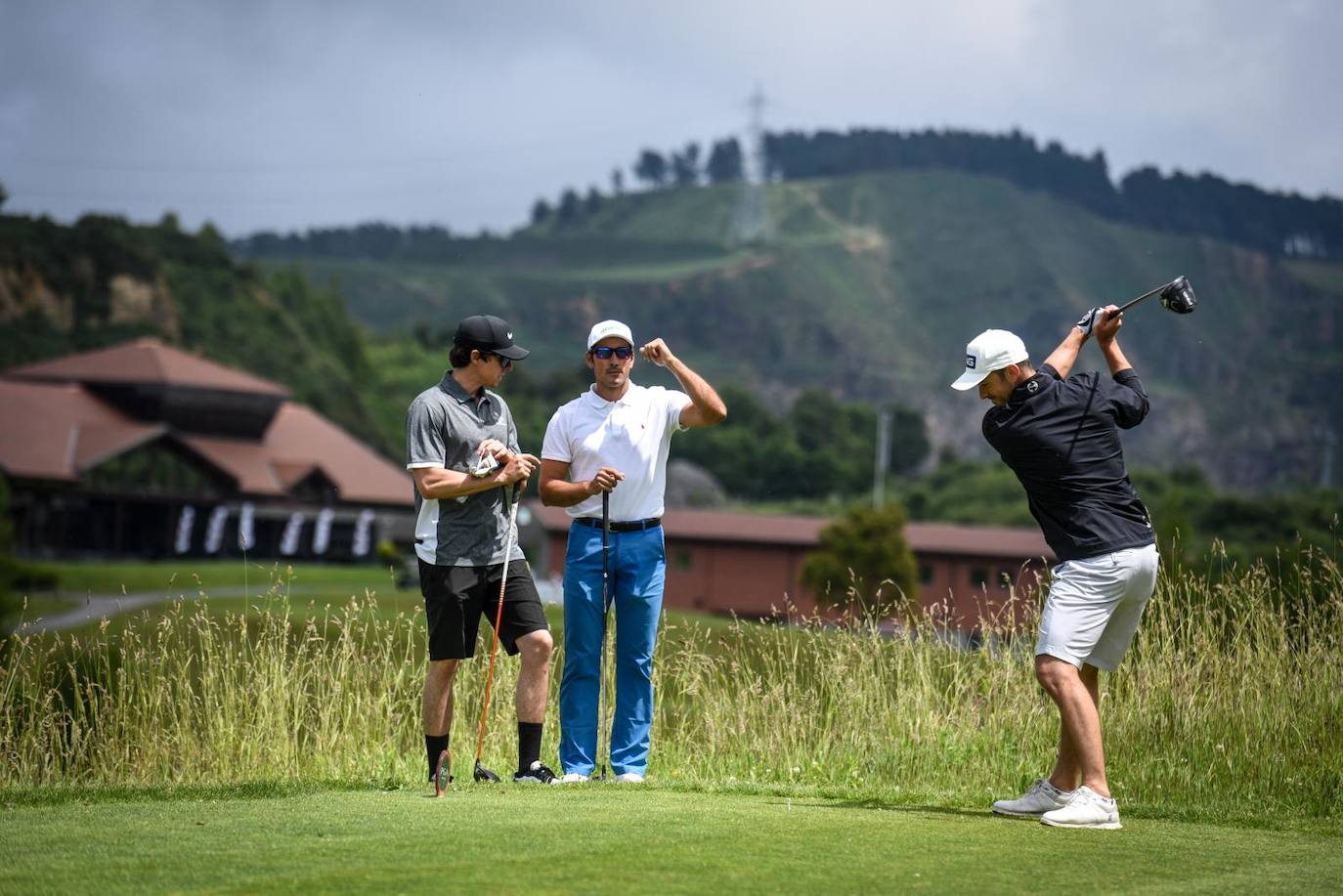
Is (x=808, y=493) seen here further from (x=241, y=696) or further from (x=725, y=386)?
(x=241, y=696)

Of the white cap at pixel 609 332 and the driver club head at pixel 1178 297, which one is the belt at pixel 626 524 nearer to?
the white cap at pixel 609 332

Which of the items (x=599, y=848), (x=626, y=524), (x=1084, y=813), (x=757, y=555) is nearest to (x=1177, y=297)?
(x=1084, y=813)

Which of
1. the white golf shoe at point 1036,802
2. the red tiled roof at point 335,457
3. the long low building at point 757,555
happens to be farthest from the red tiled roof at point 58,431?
the white golf shoe at point 1036,802

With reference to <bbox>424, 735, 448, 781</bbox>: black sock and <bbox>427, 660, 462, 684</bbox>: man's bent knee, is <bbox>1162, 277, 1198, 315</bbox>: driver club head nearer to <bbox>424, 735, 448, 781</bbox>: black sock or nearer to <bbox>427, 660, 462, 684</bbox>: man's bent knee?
<bbox>427, 660, 462, 684</bbox>: man's bent knee

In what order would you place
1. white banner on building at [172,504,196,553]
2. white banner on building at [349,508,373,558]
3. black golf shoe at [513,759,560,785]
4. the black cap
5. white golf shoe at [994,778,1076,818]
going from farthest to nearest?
white banner on building at [349,508,373,558] → white banner on building at [172,504,196,553] → black golf shoe at [513,759,560,785] → the black cap → white golf shoe at [994,778,1076,818]

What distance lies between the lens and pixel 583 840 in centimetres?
624

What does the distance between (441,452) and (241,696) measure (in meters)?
2.73

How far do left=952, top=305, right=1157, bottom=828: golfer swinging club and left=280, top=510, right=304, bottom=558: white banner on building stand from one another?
6491cm

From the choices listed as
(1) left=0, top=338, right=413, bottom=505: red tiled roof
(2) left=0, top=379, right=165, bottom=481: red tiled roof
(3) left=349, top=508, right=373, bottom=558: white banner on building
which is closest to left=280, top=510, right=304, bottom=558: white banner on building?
(1) left=0, top=338, right=413, bottom=505: red tiled roof

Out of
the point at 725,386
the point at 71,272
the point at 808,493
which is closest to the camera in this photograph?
the point at 71,272

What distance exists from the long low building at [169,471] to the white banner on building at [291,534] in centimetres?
6

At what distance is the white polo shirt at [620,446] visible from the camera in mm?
8500

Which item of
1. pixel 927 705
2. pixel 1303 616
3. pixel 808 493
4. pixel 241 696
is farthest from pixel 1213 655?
pixel 808 493

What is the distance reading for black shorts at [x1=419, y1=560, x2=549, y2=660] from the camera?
7.90 meters
